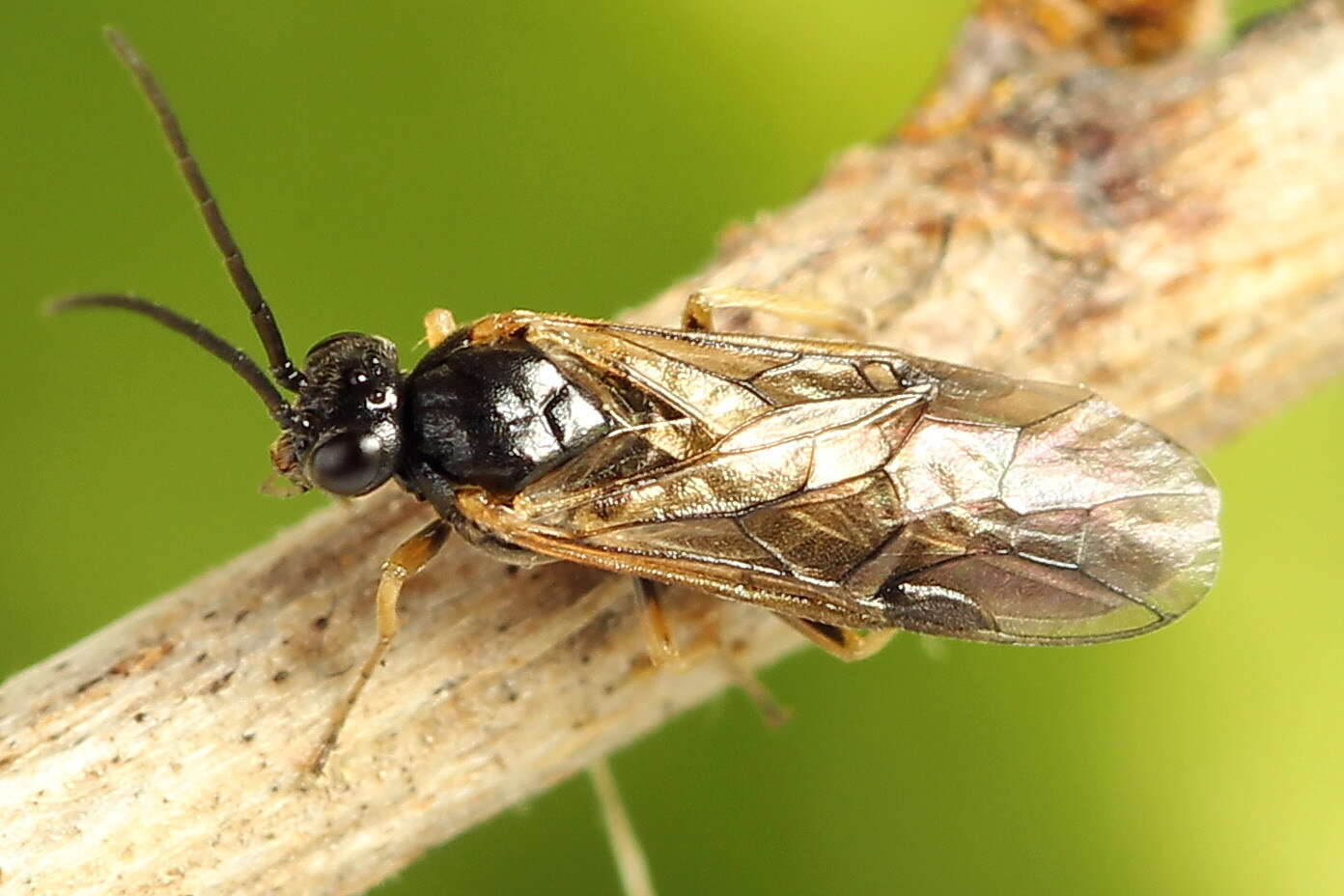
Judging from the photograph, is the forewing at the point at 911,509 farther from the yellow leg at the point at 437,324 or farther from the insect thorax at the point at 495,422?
the yellow leg at the point at 437,324

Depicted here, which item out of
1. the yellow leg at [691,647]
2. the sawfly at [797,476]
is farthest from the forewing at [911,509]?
the yellow leg at [691,647]

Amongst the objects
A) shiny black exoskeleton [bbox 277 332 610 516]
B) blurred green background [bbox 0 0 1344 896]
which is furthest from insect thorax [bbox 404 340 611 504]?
blurred green background [bbox 0 0 1344 896]

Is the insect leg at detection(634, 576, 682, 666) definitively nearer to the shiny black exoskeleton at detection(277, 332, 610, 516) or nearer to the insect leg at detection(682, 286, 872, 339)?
the shiny black exoskeleton at detection(277, 332, 610, 516)

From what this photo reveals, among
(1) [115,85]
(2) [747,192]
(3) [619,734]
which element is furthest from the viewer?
(2) [747,192]

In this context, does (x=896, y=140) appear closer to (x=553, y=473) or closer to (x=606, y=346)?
(x=606, y=346)

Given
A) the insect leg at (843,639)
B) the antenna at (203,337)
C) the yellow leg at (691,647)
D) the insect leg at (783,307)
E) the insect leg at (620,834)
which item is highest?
the antenna at (203,337)

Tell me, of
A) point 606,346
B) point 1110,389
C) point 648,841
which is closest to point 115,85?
point 606,346

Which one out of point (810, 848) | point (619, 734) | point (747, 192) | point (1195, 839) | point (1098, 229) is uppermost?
point (747, 192)
